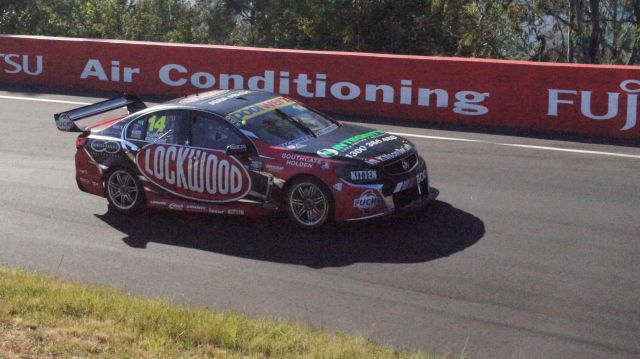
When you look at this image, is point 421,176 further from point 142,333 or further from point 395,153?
point 142,333

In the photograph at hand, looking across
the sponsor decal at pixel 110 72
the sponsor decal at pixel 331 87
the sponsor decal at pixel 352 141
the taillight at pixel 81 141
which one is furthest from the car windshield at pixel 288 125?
the sponsor decal at pixel 110 72

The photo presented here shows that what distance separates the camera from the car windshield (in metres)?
11.3

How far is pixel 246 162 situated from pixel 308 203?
2.70ft

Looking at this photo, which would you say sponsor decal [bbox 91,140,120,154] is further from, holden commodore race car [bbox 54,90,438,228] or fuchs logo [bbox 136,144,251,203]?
fuchs logo [bbox 136,144,251,203]

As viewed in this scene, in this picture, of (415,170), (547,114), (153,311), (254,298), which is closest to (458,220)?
(415,170)

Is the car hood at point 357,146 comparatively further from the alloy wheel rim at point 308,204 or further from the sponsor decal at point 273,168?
the alloy wheel rim at point 308,204

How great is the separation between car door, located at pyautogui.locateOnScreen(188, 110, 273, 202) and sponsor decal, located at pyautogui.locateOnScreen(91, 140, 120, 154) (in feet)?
3.46

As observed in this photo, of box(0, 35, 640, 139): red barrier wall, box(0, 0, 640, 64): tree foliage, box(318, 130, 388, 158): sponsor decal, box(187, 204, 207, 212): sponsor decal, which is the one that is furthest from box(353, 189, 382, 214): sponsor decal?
box(0, 0, 640, 64): tree foliage

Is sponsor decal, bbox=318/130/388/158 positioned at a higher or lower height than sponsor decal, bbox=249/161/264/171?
higher

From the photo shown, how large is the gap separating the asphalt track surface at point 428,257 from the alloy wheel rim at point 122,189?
20cm

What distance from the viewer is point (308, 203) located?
10992mm

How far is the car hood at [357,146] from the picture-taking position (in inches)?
427

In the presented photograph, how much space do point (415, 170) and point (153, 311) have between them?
4.07m

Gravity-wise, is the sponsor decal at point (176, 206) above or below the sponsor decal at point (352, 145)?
below
